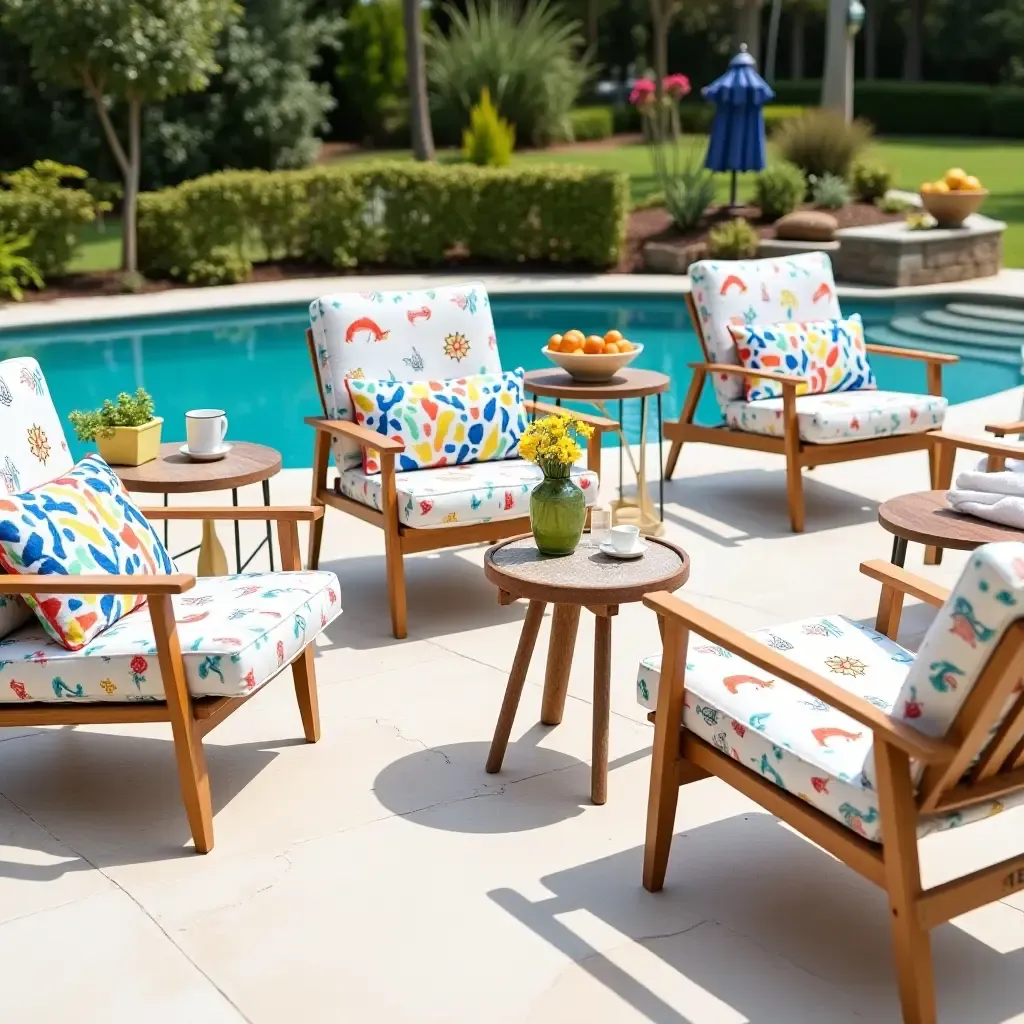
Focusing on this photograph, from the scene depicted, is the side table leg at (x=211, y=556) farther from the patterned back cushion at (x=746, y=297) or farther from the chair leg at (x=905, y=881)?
the chair leg at (x=905, y=881)

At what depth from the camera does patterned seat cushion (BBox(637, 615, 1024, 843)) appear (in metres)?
2.82

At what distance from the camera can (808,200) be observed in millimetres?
16344

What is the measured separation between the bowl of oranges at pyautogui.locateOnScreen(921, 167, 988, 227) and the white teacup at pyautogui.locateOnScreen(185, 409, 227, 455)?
35.3ft

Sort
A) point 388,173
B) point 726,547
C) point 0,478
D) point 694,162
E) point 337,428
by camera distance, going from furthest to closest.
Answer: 1. point 694,162
2. point 388,173
3. point 726,547
4. point 337,428
5. point 0,478

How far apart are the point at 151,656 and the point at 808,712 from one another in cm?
155

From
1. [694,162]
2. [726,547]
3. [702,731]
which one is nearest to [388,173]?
[694,162]

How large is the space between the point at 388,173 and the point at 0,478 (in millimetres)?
11336

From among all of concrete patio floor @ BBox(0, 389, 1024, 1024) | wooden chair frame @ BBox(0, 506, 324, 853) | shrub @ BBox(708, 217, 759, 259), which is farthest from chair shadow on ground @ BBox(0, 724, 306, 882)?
shrub @ BBox(708, 217, 759, 259)

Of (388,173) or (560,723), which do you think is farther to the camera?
(388,173)

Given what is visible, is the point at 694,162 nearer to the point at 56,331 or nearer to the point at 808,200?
the point at 808,200

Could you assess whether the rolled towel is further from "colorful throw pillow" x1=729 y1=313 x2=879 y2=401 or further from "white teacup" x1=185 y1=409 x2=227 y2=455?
"white teacup" x1=185 y1=409 x2=227 y2=455

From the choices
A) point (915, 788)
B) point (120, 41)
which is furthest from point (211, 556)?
point (120, 41)

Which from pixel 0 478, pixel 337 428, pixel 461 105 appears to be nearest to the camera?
pixel 0 478

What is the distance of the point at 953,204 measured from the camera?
14070mm
